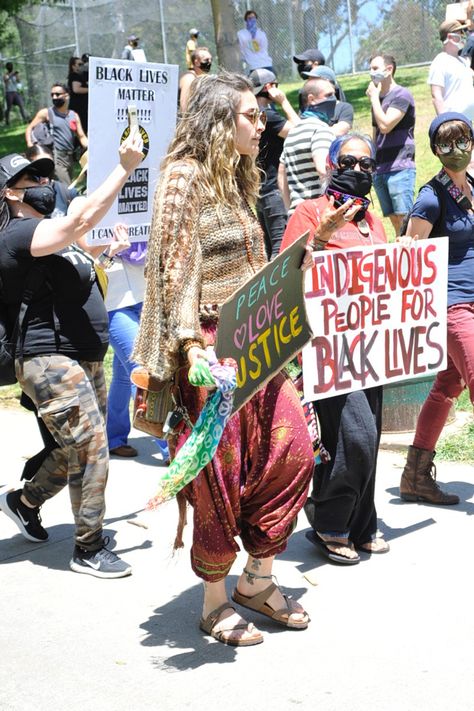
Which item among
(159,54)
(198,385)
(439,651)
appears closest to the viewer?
(198,385)

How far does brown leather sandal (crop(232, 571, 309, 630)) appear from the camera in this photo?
409 cm

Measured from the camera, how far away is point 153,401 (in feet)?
12.6

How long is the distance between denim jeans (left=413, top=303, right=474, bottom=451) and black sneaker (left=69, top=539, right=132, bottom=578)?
176 centimetres

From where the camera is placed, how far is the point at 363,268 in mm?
4789

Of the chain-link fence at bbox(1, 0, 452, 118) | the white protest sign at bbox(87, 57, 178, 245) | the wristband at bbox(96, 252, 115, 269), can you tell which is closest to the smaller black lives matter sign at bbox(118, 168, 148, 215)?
the white protest sign at bbox(87, 57, 178, 245)

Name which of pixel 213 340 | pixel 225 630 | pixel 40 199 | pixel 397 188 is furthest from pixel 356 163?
pixel 397 188

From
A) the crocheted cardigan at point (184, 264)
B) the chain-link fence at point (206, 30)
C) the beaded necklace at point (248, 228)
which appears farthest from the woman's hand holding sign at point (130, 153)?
the chain-link fence at point (206, 30)

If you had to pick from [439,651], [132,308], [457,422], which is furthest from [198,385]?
[457,422]

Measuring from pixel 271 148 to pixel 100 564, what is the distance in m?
5.34

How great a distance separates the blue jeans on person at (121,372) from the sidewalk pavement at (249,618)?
48.5 inches

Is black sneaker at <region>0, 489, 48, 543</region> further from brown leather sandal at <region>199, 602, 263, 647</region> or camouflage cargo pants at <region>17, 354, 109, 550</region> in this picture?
brown leather sandal at <region>199, 602, 263, 647</region>

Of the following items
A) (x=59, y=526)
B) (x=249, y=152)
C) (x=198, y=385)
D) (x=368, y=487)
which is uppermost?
(x=249, y=152)

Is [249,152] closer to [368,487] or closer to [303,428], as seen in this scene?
[303,428]

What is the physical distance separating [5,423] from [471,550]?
13.2 ft
